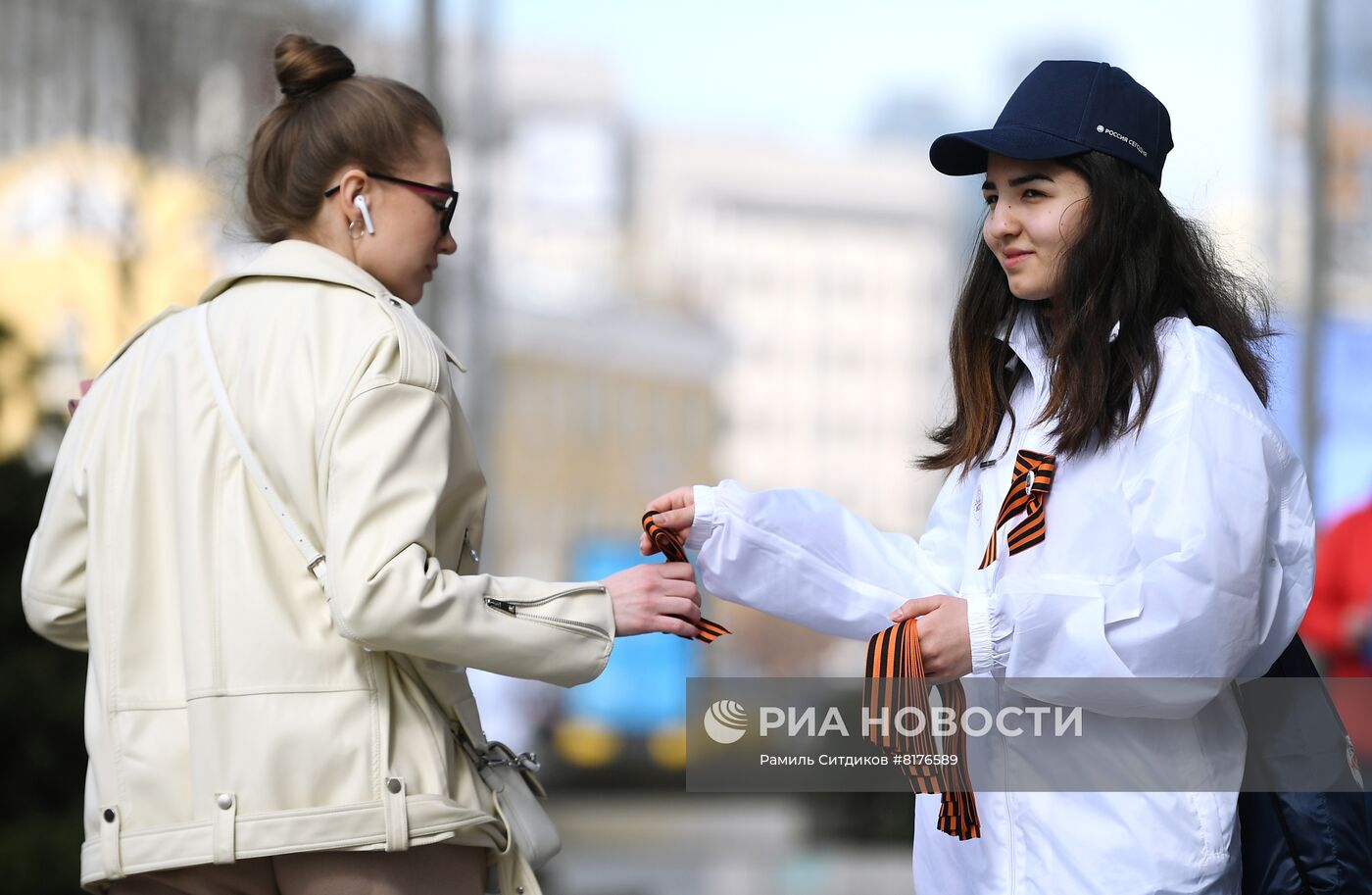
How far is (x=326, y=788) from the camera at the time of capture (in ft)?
7.12

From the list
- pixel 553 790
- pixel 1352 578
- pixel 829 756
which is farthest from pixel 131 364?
pixel 553 790

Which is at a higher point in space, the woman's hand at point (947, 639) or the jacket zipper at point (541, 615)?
the jacket zipper at point (541, 615)

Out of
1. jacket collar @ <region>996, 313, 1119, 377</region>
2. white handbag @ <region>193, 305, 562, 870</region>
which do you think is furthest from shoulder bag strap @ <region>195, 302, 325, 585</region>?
jacket collar @ <region>996, 313, 1119, 377</region>

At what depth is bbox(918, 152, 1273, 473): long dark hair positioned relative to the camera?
2.38 meters

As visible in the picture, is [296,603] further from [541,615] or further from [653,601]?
[653,601]

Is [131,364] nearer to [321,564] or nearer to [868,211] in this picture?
[321,564]

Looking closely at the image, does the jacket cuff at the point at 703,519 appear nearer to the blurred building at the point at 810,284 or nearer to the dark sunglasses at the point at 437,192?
the dark sunglasses at the point at 437,192

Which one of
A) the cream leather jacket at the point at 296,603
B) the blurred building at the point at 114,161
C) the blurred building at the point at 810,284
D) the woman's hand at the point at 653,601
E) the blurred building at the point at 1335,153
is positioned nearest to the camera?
the cream leather jacket at the point at 296,603

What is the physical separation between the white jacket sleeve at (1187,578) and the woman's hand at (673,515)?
568mm

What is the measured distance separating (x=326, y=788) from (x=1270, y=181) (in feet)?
27.3

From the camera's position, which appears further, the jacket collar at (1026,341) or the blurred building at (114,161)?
the blurred building at (114,161)

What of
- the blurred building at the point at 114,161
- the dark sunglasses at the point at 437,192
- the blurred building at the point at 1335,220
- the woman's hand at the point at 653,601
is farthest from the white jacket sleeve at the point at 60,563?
the blurred building at the point at 1335,220

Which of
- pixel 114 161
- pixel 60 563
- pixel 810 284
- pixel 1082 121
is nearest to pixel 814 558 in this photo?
pixel 1082 121

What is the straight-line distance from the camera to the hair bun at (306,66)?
8.05ft
